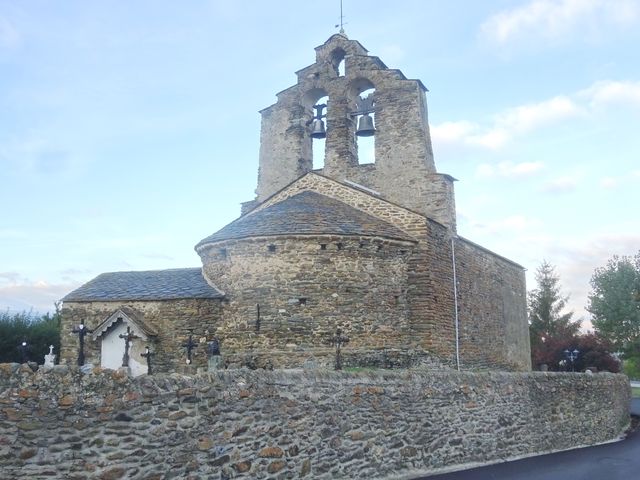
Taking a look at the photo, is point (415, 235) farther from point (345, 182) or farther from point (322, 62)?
point (322, 62)

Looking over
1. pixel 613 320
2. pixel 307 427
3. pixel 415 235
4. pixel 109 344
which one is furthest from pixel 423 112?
pixel 613 320

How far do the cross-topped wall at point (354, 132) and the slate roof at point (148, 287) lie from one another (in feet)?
17.4

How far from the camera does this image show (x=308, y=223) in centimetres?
1630

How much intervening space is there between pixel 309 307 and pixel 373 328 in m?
1.81

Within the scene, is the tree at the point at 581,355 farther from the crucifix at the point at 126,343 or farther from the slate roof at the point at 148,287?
the crucifix at the point at 126,343

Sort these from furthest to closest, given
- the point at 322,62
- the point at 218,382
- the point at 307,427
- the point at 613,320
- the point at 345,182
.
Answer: the point at 613,320
the point at 322,62
the point at 345,182
the point at 307,427
the point at 218,382

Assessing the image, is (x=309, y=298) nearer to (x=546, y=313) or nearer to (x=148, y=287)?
(x=148, y=287)

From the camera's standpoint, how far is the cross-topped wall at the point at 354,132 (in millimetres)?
19734

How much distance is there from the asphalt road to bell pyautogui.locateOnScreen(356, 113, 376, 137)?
1151 centimetres

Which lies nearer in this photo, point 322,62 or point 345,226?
point 345,226

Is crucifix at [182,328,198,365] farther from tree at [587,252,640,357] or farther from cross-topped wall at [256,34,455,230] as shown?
tree at [587,252,640,357]

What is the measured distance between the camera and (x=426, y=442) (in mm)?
10680

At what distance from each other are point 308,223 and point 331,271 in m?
1.54

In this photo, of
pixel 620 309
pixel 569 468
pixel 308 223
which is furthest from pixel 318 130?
pixel 620 309
